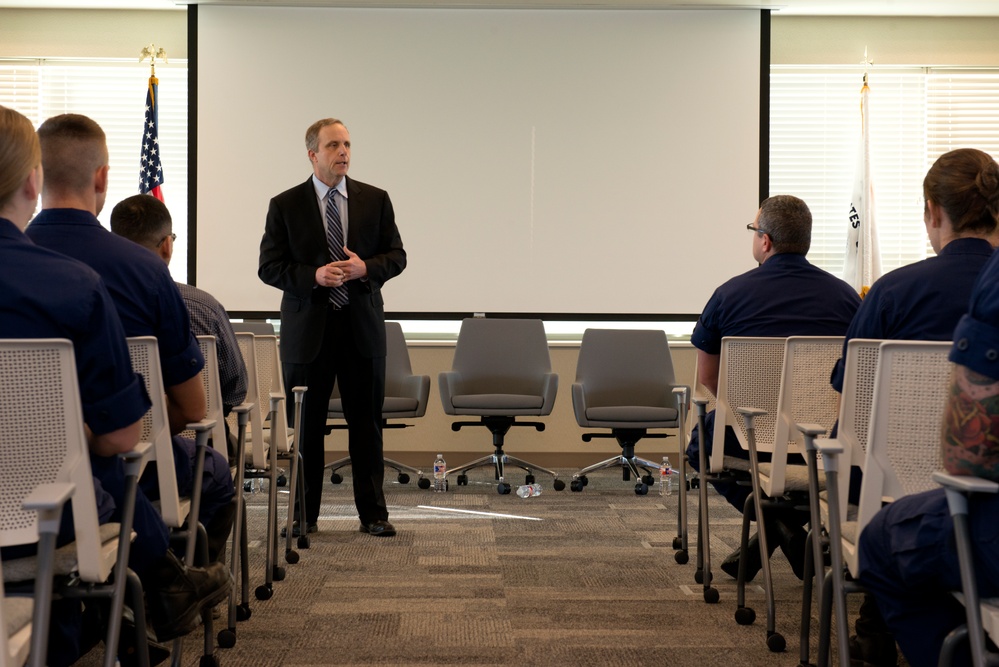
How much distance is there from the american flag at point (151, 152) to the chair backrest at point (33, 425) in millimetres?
5517

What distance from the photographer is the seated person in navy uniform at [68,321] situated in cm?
163

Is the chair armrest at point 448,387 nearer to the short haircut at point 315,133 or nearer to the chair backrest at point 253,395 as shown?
the short haircut at point 315,133

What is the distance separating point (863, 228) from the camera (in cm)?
700

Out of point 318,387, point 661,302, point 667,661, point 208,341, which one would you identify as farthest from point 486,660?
Answer: point 661,302

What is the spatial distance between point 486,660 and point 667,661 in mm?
504

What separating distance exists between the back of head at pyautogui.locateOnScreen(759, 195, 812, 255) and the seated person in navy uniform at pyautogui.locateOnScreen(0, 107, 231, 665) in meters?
2.27

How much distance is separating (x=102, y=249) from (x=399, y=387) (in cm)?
406

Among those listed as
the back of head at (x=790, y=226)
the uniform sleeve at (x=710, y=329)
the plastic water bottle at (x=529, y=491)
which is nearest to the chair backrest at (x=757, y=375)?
the uniform sleeve at (x=710, y=329)

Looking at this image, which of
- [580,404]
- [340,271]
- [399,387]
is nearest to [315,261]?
[340,271]

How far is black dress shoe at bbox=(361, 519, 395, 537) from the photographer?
174 inches

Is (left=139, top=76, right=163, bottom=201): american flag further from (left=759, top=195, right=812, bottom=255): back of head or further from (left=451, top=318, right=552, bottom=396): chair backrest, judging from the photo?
(left=759, top=195, right=812, bottom=255): back of head

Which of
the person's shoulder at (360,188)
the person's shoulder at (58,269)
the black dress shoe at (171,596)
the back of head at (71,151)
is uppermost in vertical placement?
the person's shoulder at (360,188)

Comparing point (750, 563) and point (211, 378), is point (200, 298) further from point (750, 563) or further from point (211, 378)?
point (750, 563)

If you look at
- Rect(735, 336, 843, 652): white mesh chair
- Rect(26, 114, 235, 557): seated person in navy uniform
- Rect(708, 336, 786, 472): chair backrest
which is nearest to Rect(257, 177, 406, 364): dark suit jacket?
Rect(708, 336, 786, 472): chair backrest
